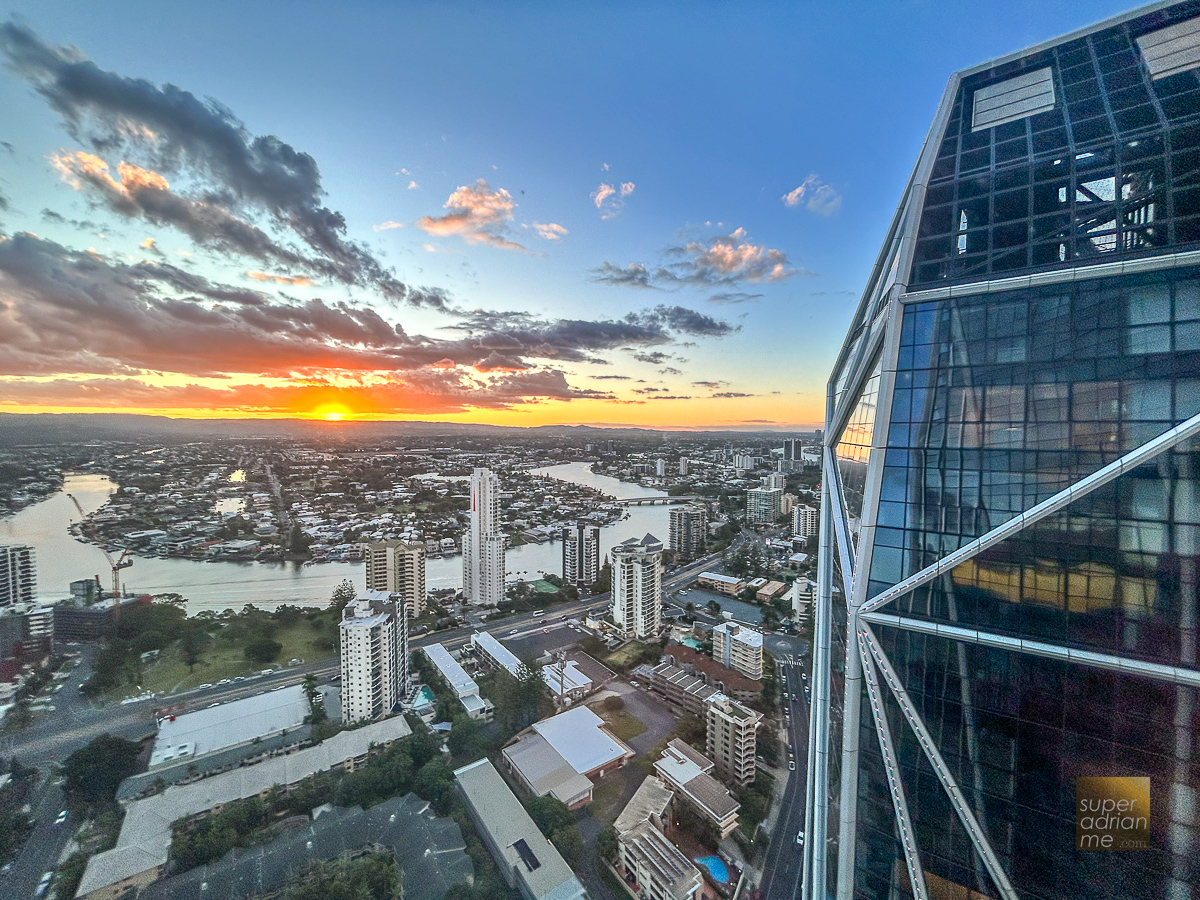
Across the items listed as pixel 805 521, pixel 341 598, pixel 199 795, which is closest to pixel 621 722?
pixel 199 795

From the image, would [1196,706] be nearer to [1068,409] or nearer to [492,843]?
[1068,409]

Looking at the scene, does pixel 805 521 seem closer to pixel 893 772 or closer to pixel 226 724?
pixel 893 772

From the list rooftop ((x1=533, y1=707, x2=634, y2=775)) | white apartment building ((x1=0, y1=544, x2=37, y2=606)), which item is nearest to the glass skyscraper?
rooftop ((x1=533, y1=707, x2=634, y2=775))

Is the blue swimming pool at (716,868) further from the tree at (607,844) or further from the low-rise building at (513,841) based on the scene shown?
the low-rise building at (513,841)

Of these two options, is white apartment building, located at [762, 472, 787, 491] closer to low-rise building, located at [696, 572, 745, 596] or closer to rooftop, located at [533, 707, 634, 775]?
low-rise building, located at [696, 572, 745, 596]

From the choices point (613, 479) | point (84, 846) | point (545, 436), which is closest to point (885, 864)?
point (84, 846)
